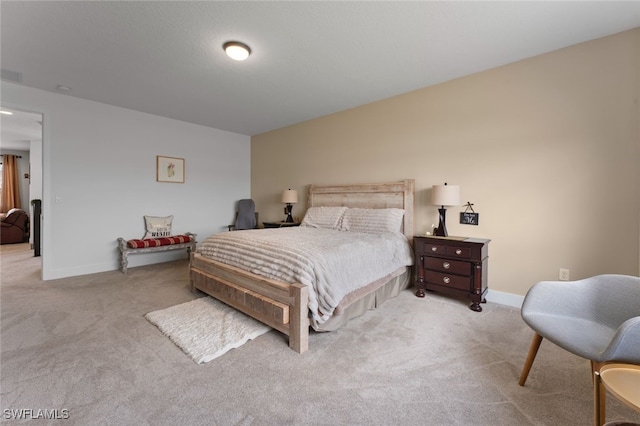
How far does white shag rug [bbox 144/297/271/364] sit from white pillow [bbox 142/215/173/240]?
2345mm

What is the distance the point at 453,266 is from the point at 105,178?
202 inches

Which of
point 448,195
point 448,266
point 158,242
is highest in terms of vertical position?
point 448,195

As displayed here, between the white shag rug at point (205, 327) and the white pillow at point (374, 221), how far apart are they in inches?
70.9

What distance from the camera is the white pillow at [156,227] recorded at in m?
4.51

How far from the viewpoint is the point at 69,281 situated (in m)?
3.57

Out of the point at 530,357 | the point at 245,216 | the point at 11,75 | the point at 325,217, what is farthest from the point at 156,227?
the point at 530,357

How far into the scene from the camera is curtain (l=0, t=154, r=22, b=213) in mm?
7328

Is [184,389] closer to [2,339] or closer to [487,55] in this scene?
[2,339]

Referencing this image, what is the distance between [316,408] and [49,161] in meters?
4.66

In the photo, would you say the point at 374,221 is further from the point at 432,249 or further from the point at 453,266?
the point at 453,266

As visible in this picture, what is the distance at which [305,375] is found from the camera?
1692mm

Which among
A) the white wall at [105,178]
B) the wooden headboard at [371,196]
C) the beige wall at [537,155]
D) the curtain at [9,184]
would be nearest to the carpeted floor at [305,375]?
the beige wall at [537,155]

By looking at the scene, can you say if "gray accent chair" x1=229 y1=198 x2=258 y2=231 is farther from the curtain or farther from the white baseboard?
the curtain

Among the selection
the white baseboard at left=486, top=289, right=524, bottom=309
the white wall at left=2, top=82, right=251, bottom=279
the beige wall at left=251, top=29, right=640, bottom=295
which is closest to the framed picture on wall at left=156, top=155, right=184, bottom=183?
the white wall at left=2, top=82, right=251, bottom=279
